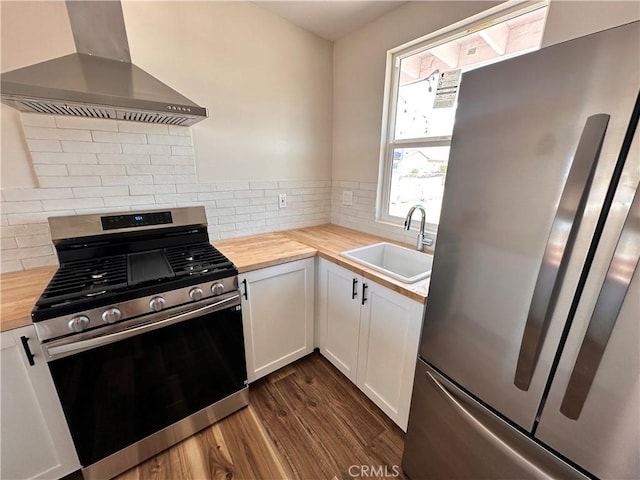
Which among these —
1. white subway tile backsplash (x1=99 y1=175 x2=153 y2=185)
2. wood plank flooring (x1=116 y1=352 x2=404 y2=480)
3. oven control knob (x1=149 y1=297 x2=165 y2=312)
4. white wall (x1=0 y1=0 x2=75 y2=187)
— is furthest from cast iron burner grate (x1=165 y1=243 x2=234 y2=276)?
wood plank flooring (x1=116 y1=352 x2=404 y2=480)

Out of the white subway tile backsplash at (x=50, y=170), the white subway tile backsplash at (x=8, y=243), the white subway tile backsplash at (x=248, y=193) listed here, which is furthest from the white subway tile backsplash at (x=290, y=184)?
the white subway tile backsplash at (x=8, y=243)

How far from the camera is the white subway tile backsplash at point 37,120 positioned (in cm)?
129

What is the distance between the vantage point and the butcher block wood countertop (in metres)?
1.08

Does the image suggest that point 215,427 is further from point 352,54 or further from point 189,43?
point 352,54

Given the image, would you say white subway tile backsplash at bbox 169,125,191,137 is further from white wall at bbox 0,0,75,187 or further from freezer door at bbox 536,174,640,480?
freezer door at bbox 536,174,640,480

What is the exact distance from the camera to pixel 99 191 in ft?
4.97

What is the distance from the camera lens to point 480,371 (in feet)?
2.99

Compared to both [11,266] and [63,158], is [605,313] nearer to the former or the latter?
[63,158]

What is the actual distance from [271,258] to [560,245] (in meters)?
1.28

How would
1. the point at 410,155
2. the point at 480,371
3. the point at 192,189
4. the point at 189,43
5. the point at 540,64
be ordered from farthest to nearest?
the point at 410,155, the point at 192,189, the point at 189,43, the point at 480,371, the point at 540,64

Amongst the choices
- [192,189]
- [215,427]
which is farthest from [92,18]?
[215,427]

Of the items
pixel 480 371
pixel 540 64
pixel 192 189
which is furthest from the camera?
pixel 192 189

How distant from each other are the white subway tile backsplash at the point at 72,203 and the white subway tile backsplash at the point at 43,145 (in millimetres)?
257

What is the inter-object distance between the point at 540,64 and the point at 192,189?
1812mm
